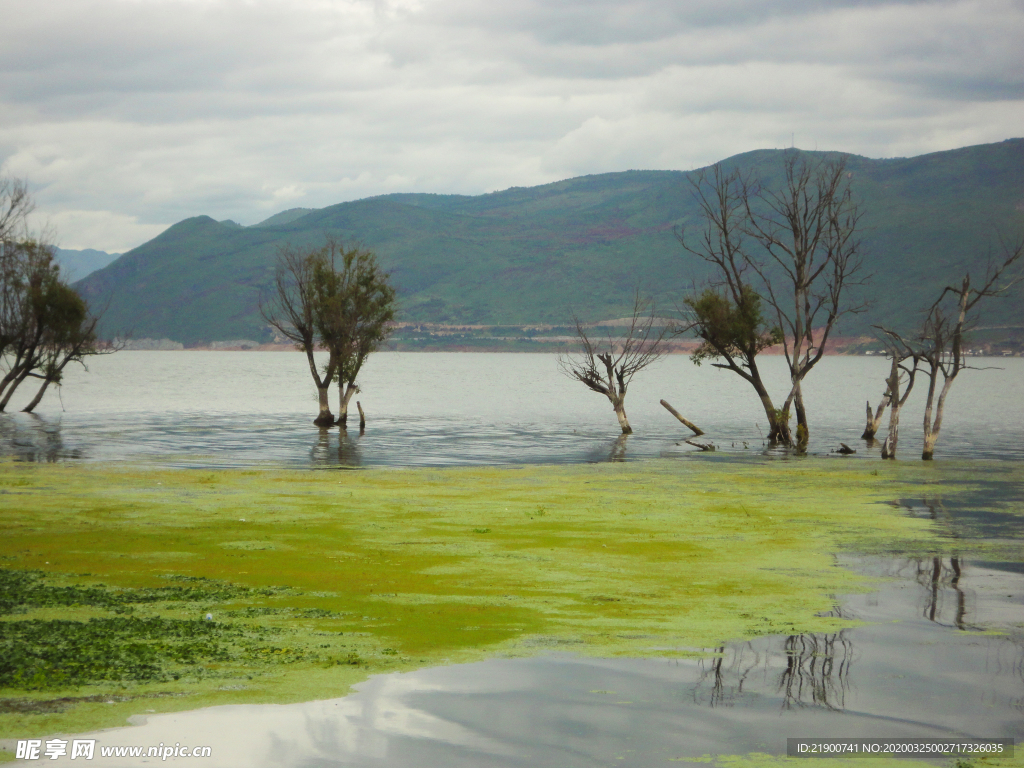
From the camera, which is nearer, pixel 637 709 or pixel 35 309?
pixel 637 709

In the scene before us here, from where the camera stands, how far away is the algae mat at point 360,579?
10992 mm

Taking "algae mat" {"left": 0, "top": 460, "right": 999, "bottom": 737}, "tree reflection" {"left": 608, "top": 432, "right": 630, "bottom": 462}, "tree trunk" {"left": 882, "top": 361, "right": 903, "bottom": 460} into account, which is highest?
"tree trunk" {"left": 882, "top": 361, "right": 903, "bottom": 460}

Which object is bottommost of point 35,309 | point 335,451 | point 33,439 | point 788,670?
point 33,439

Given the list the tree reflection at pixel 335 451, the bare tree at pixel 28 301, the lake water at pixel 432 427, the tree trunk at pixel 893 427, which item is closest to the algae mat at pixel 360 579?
the tree reflection at pixel 335 451

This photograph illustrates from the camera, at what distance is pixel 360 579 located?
16406 millimetres

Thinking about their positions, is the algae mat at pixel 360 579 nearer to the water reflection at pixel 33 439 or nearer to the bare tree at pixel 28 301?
the water reflection at pixel 33 439

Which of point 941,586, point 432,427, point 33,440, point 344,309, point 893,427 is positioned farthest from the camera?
point 432,427

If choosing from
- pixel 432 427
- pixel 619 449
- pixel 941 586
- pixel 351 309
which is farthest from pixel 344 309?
pixel 941 586

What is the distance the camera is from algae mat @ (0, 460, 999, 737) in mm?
10992

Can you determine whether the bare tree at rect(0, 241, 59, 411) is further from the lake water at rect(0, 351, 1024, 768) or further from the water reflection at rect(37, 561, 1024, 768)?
the water reflection at rect(37, 561, 1024, 768)

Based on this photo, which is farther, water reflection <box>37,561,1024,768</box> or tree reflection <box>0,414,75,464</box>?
tree reflection <box>0,414,75,464</box>

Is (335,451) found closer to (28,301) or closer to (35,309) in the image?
(35,309)

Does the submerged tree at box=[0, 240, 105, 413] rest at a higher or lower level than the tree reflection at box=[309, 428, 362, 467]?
higher

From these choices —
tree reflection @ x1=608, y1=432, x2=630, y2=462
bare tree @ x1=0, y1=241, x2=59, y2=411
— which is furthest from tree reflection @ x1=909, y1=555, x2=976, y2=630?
bare tree @ x1=0, y1=241, x2=59, y2=411
